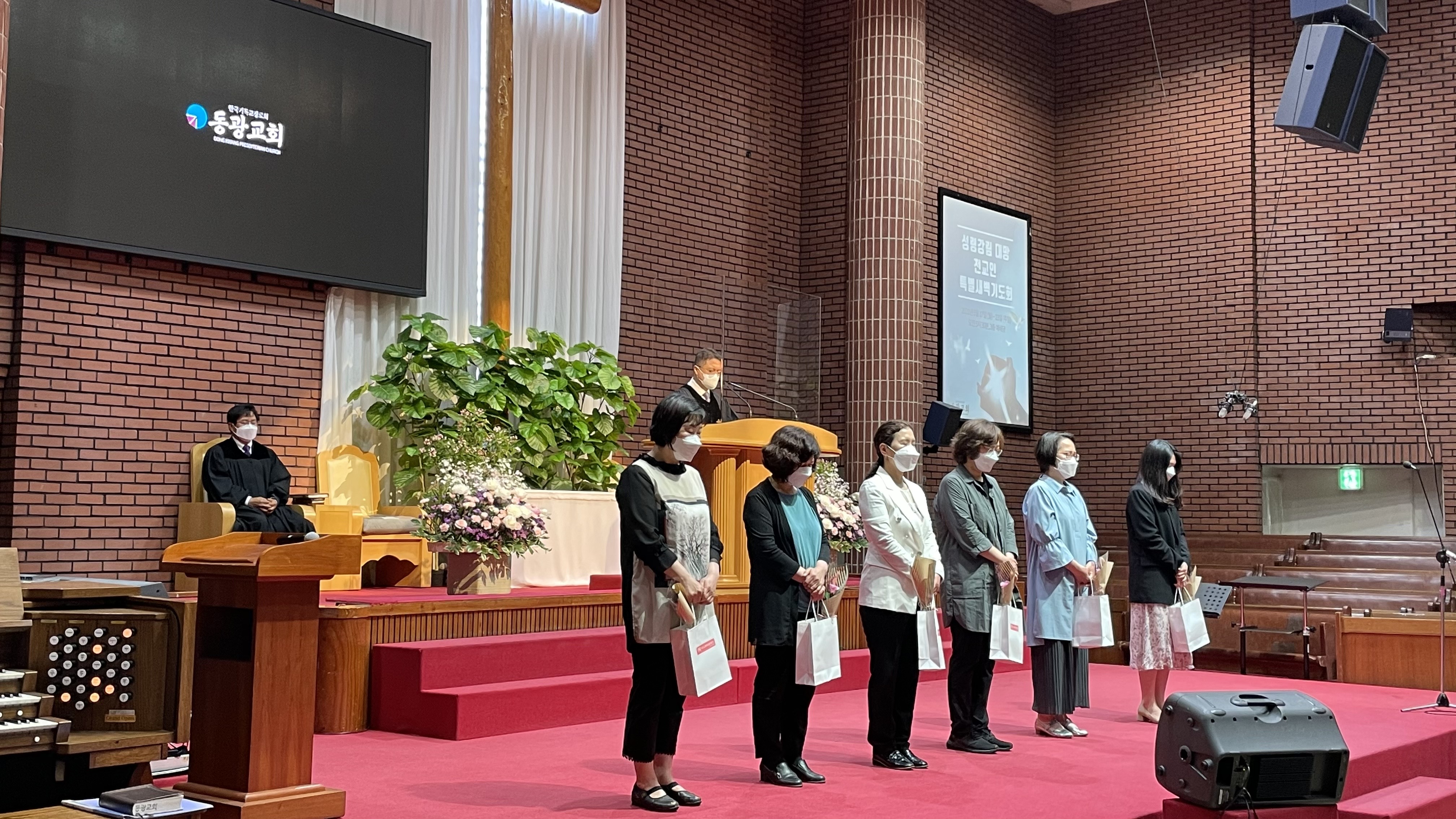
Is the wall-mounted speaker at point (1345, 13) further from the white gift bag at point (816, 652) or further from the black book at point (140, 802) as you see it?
the black book at point (140, 802)

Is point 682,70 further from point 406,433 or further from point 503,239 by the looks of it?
Answer: point 406,433

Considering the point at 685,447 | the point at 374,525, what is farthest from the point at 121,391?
the point at 685,447

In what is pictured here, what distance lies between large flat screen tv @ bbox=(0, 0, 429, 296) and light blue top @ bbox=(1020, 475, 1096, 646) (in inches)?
187

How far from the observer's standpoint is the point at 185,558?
3.77 m

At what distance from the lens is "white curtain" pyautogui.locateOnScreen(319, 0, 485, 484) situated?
28.9ft

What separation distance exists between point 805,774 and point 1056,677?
1758 millimetres

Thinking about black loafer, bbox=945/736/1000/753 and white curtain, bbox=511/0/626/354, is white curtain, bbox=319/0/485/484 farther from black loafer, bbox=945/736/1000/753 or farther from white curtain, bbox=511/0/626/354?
black loafer, bbox=945/736/1000/753

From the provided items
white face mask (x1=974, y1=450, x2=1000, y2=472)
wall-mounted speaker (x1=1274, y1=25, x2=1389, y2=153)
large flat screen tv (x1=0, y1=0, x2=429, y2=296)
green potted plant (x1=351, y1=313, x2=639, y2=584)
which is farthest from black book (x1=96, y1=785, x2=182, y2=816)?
wall-mounted speaker (x1=1274, y1=25, x2=1389, y2=153)

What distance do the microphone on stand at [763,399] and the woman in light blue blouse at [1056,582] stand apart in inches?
170

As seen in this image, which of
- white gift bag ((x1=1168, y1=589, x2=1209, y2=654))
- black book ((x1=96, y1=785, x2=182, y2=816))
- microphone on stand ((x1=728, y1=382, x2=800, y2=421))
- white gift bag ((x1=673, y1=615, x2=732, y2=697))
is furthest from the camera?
microphone on stand ((x1=728, y1=382, x2=800, y2=421))

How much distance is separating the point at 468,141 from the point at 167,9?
96.1 inches

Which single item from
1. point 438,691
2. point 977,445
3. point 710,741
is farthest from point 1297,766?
point 438,691

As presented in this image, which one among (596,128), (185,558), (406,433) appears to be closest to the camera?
(185,558)

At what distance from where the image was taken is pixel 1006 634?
5.67 meters
